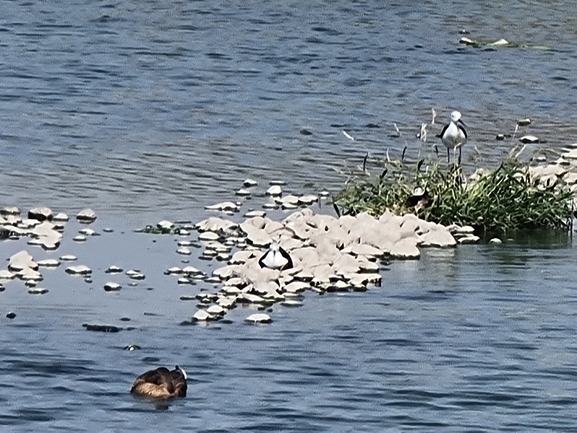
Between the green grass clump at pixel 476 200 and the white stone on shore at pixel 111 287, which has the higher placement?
the green grass clump at pixel 476 200

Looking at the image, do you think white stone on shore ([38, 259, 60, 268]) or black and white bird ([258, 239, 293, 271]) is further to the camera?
white stone on shore ([38, 259, 60, 268])

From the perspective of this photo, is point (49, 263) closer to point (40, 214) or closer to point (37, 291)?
point (37, 291)

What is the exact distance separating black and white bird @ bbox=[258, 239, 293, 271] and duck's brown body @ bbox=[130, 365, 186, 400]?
318 cm

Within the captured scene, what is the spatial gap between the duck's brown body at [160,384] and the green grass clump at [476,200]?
6.00m

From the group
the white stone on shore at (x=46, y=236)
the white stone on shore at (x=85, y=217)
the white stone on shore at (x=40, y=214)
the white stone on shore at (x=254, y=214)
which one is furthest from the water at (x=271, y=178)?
the white stone on shore at (x=40, y=214)

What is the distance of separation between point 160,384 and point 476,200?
6.66m

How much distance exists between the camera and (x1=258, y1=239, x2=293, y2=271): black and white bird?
1599 centimetres

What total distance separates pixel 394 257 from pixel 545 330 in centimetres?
269

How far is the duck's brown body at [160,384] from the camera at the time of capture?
496 inches

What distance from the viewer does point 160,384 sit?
1258cm

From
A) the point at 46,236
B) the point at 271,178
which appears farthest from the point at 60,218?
the point at 271,178

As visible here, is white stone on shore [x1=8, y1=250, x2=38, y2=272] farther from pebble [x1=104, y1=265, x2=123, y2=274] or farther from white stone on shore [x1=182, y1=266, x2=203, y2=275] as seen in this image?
white stone on shore [x1=182, y1=266, x2=203, y2=275]

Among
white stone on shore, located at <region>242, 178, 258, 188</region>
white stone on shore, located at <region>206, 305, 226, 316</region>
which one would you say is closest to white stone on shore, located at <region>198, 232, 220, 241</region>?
white stone on shore, located at <region>206, 305, 226, 316</region>

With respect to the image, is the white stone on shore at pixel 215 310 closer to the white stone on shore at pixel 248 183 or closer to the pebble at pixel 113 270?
the pebble at pixel 113 270
